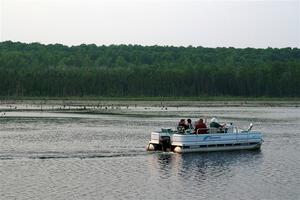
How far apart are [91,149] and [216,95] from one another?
402 ft

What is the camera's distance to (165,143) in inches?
2137

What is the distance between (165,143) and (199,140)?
2683 millimetres

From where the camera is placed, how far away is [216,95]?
177375 millimetres

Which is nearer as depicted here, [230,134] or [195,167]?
[195,167]

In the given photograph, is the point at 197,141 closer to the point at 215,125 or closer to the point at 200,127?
the point at 200,127

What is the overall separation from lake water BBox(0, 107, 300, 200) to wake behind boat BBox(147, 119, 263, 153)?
32.8 inches

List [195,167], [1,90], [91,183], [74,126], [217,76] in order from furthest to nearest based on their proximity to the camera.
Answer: [217,76] < [1,90] < [74,126] < [195,167] < [91,183]

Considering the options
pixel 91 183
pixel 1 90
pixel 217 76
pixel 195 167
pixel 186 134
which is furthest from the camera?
pixel 217 76

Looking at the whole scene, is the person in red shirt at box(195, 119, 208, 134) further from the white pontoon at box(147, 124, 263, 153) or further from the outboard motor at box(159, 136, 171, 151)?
the outboard motor at box(159, 136, 171, 151)

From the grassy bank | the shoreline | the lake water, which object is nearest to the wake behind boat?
the lake water

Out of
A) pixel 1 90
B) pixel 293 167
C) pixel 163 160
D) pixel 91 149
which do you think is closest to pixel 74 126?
pixel 91 149

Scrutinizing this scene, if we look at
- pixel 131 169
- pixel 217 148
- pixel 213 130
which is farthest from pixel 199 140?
pixel 131 169

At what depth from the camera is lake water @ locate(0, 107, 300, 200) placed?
3838 centimetres

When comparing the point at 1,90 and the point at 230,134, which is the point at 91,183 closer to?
the point at 230,134
